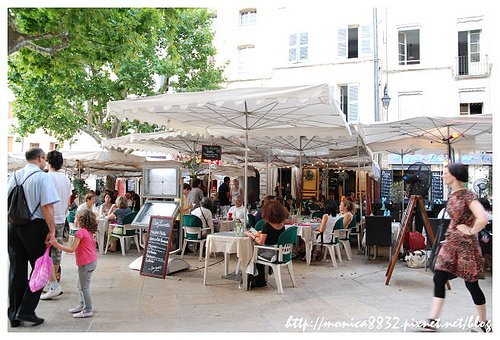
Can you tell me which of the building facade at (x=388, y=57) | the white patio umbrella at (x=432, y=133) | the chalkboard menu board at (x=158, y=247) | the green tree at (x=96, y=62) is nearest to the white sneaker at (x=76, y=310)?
the chalkboard menu board at (x=158, y=247)

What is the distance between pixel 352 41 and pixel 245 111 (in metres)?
15.6

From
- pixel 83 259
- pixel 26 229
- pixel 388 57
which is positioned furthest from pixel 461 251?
pixel 388 57

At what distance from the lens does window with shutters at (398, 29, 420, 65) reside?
67.3 feet

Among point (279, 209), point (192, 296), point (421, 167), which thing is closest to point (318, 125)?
point (421, 167)

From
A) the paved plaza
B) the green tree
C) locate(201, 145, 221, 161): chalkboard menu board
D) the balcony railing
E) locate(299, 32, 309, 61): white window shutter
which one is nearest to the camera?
the paved plaza

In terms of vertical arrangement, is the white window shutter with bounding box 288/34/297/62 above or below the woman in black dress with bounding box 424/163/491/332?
above

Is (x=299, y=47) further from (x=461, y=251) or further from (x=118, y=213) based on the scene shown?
(x=461, y=251)

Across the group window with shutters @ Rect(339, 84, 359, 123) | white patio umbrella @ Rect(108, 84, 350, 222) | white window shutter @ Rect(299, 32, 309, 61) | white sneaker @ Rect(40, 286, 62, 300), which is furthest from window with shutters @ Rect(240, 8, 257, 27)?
white sneaker @ Rect(40, 286, 62, 300)

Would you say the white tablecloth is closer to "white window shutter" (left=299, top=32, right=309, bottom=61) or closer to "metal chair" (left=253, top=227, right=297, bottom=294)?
"metal chair" (left=253, top=227, right=297, bottom=294)

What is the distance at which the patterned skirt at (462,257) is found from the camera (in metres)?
4.06

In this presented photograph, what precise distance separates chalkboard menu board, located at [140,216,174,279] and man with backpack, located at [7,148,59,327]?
2.42 meters

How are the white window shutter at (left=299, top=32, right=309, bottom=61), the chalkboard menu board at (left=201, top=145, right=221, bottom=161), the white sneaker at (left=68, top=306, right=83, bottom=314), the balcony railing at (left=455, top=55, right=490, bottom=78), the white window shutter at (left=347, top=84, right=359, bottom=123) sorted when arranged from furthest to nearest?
the white window shutter at (left=299, top=32, right=309, bottom=61)
the white window shutter at (left=347, top=84, right=359, bottom=123)
the balcony railing at (left=455, top=55, right=490, bottom=78)
the chalkboard menu board at (left=201, top=145, right=221, bottom=161)
the white sneaker at (left=68, top=306, right=83, bottom=314)

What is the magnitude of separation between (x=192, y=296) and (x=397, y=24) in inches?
745

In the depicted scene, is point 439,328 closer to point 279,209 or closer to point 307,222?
point 279,209
